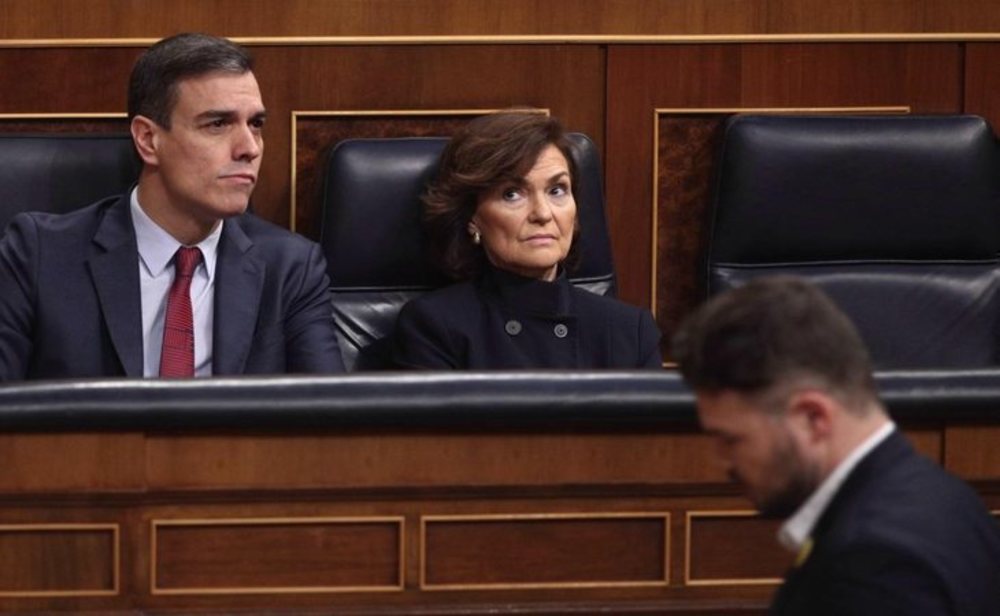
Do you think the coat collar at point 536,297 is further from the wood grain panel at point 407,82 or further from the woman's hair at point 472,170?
the wood grain panel at point 407,82

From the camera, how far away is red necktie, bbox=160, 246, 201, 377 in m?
1.72

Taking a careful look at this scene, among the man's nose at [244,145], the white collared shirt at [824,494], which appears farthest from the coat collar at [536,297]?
the white collared shirt at [824,494]

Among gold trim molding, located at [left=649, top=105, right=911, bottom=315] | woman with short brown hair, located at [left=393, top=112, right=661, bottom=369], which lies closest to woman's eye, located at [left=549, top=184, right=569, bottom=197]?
woman with short brown hair, located at [left=393, top=112, right=661, bottom=369]

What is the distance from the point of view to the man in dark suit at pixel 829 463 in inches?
32.8

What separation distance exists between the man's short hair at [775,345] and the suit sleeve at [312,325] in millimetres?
909

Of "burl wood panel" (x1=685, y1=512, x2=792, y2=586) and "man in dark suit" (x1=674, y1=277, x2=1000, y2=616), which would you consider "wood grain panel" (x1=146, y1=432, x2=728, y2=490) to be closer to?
"burl wood panel" (x1=685, y1=512, x2=792, y2=586)

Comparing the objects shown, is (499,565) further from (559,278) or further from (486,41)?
(486,41)

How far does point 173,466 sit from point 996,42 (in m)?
1.14

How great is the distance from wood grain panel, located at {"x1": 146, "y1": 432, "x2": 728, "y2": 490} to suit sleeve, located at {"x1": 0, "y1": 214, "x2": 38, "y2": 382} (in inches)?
16.6

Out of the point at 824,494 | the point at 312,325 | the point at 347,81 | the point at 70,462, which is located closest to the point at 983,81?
the point at 347,81

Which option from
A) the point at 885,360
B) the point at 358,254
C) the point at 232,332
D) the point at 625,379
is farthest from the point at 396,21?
the point at 625,379

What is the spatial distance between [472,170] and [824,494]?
0.98m

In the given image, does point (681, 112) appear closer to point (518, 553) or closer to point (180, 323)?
point (180, 323)

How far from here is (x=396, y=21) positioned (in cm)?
200
